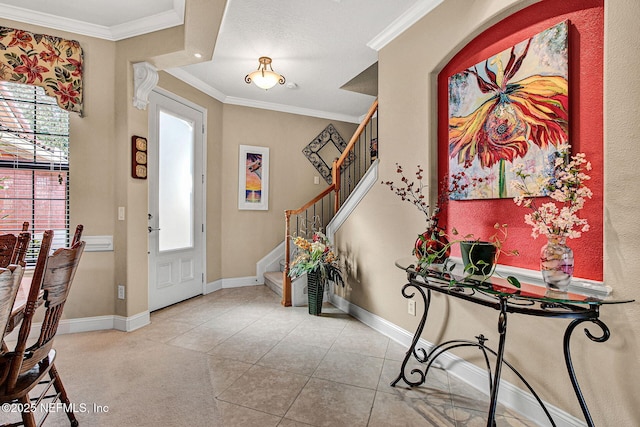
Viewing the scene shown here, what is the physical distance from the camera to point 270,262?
4.64 m

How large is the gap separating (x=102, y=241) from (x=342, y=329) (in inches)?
93.6

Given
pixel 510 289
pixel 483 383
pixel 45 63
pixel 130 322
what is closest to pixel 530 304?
pixel 510 289

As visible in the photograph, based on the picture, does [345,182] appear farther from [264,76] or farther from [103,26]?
[103,26]

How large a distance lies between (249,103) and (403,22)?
2597 millimetres

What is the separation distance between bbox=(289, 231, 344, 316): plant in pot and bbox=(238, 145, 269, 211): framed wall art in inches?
57.1

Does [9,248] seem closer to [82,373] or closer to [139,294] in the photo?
[82,373]

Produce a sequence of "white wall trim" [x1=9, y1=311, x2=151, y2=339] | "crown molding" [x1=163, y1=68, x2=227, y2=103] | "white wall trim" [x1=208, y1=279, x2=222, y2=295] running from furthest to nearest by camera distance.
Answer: "white wall trim" [x1=208, y1=279, x2=222, y2=295] → "crown molding" [x1=163, y1=68, x2=227, y2=103] → "white wall trim" [x1=9, y1=311, x2=151, y2=339]

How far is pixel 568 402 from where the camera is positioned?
4.90 feet

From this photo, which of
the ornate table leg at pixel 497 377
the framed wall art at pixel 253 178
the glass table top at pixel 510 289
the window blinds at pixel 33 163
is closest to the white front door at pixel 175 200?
the framed wall art at pixel 253 178

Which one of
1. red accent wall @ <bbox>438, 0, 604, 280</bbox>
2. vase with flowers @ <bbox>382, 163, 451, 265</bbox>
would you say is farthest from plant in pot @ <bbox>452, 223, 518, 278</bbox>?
red accent wall @ <bbox>438, 0, 604, 280</bbox>

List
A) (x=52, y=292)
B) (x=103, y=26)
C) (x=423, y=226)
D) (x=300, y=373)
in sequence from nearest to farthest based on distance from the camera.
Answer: (x=52, y=292)
(x=300, y=373)
(x=423, y=226)
(x=103, y=26)

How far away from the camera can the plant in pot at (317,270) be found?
325 centimetres

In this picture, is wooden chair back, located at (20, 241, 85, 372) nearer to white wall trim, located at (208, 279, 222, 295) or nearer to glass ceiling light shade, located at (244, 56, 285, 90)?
glass ceiling light shade, located at (244, 56, 285, 90)

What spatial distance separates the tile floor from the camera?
1.66 metres
